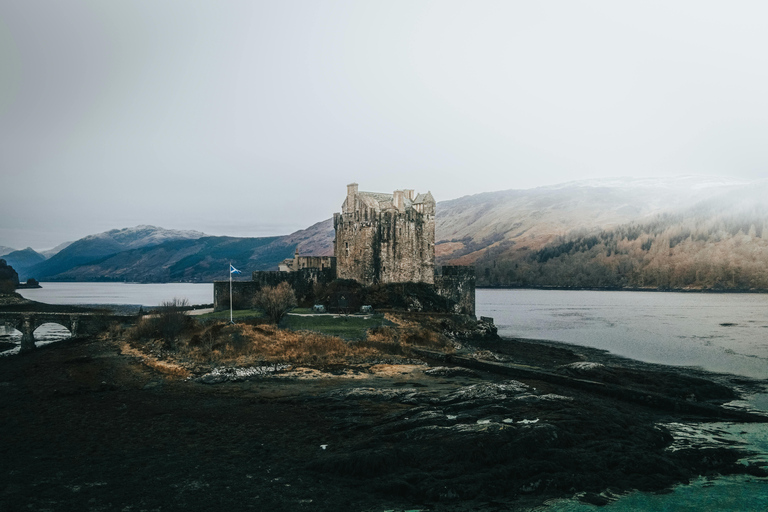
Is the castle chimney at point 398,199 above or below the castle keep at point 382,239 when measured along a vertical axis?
above

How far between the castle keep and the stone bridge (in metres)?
20.2

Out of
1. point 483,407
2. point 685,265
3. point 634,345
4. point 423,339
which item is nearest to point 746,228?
point 685,265

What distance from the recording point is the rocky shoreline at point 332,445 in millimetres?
13398

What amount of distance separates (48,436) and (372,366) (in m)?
15.9

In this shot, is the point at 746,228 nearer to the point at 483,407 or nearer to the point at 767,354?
the point at 767,354

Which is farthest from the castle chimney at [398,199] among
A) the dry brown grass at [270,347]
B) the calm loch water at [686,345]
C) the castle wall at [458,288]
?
the dry brown grass at [270,347]

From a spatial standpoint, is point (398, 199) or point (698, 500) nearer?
point (698, 500)

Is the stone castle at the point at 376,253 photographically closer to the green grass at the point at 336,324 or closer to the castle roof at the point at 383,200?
the castle roof at the point at 383,200

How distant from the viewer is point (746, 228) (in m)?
196

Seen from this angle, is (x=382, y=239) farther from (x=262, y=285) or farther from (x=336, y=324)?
(x=336, y=324)

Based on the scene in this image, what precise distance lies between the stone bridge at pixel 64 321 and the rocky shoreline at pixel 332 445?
23.2 meters

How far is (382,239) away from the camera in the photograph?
52.9m

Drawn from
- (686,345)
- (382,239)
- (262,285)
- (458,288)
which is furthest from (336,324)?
(686,345)

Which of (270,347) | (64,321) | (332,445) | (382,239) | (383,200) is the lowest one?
(332,445)
